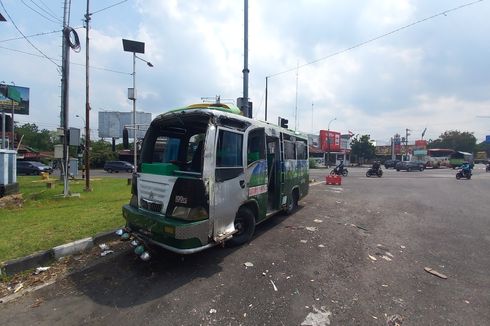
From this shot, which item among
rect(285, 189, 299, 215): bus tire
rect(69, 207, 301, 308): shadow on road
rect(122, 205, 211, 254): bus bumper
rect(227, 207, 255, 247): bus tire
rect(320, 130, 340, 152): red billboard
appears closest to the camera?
rect(69, 207, 301, 308): shadow on road

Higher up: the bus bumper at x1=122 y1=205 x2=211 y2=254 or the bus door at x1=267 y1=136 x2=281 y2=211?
the bus door at x1=267 y1=136 x2=281 y2=211

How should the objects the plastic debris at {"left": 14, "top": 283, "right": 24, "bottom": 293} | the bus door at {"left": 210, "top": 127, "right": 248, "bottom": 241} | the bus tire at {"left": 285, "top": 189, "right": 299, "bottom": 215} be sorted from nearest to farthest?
the plastic debris at {"left": 14, "top": 283, "right": 24, "bottom": 293} → the bus door at {"left": 210, "top": 127, "right": 248, "bottom": 241} → the bus tire at {"left": 285, "top": 189, "right": 299, "bottom": 215}

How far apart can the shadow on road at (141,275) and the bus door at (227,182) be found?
601 millimetres

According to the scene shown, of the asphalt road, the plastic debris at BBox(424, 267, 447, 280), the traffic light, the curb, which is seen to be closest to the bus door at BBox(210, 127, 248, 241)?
the asphalt road

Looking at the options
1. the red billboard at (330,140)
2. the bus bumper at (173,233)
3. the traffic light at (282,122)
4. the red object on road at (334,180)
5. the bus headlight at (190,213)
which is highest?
the red billboard at (330,140)

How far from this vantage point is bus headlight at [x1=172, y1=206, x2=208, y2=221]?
5062 millimetres

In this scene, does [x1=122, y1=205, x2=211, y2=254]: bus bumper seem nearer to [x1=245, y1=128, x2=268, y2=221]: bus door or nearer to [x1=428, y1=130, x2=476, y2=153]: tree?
[x1=245, y1=128, x2=268, y2=221]: bus door

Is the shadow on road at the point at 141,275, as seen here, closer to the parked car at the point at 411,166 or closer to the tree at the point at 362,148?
→ the parked car at the point at 411,166

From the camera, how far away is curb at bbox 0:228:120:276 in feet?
16.8

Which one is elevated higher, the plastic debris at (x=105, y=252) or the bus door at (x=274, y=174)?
the bus door at (x=274, y=174)

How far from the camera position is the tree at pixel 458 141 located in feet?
318

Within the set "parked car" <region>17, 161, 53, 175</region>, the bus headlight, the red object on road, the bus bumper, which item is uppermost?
the bus headlight

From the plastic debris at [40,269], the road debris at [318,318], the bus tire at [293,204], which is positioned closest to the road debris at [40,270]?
the plastic debris at [40,269]

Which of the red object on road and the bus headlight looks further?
the red object on road
